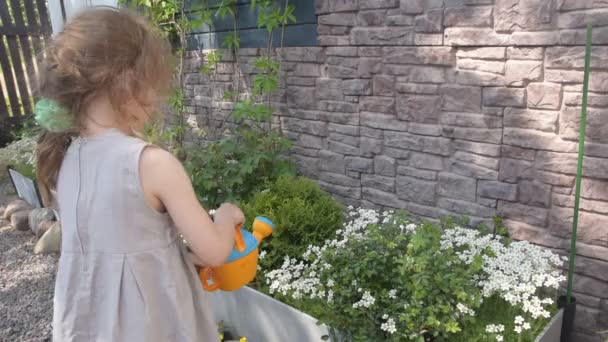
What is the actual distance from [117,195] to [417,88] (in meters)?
1.72

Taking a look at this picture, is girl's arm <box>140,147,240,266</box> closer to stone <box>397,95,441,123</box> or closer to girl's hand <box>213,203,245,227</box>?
girl's hand <box>213,203,245,227</box>

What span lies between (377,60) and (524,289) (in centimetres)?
140

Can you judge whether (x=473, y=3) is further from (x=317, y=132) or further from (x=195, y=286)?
(x=195, y=286)

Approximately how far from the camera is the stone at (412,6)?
8.03ft

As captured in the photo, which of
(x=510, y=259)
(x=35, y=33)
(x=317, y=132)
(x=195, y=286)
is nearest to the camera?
(x=195, y=286)

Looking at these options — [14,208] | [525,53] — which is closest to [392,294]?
[525,53]

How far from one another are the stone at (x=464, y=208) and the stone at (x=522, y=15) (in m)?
0.82

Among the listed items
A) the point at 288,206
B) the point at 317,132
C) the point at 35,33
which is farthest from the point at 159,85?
the point at 35,33

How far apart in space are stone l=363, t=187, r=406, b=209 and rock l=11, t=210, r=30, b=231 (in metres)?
3.23

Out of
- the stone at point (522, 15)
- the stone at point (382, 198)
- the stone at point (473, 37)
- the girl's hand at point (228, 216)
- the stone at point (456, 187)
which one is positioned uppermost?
the stone at point (522, 15)

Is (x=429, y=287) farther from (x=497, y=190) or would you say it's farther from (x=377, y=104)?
(x=377, y=104)

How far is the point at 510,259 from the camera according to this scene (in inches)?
81.0

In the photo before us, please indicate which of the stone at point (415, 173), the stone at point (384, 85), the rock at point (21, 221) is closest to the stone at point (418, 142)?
the stone at point (415, 173)

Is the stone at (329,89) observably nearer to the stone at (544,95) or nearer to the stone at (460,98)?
the stone at (460,98)
